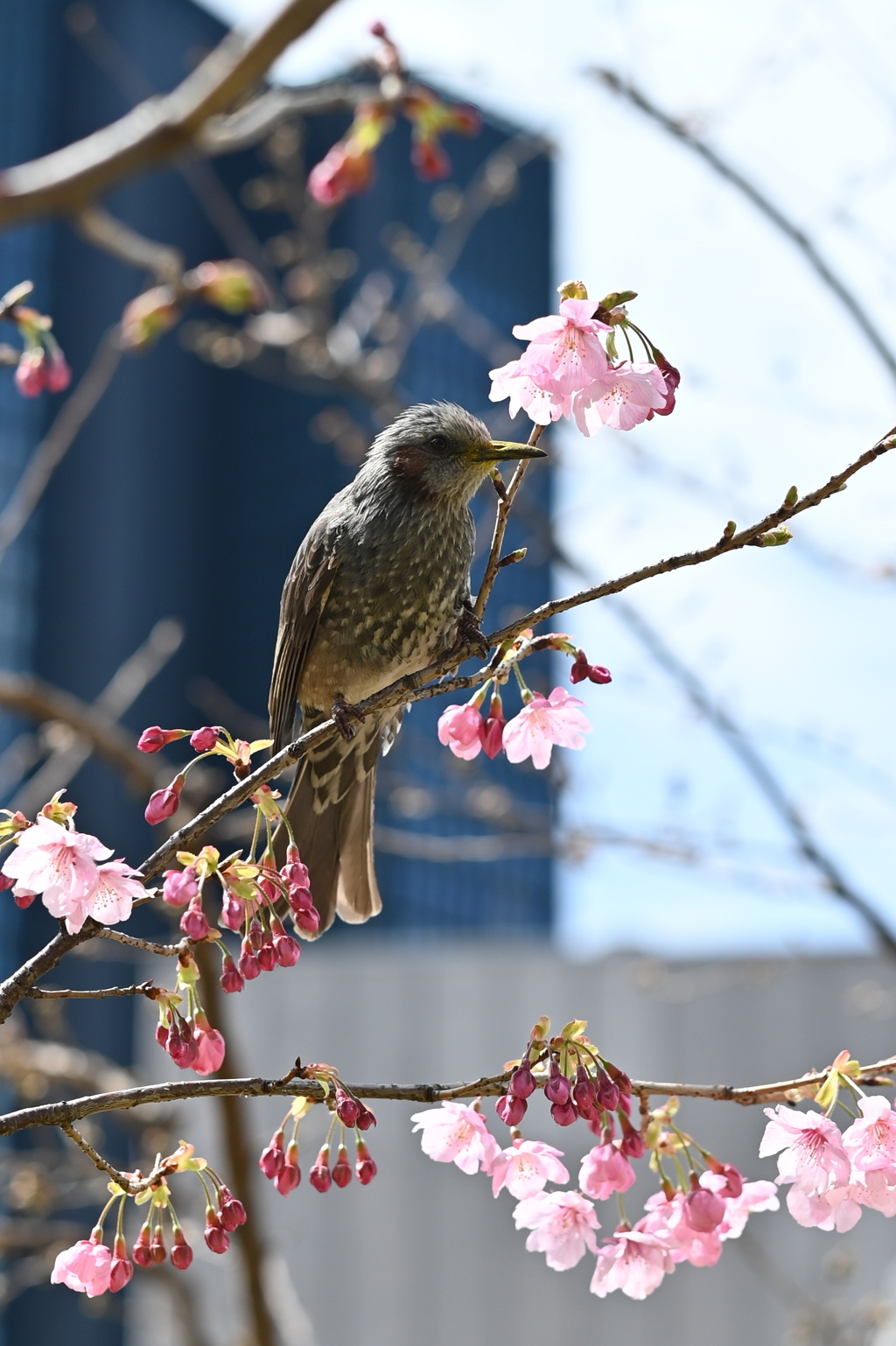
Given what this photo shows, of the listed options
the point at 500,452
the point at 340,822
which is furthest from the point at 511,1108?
the point at 340,822

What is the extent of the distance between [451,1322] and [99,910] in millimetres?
8362

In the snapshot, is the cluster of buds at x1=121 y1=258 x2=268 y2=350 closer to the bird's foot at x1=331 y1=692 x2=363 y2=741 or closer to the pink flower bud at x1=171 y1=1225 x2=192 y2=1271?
the bird's foot at x1=331 y1=692 x2=363 y2=741

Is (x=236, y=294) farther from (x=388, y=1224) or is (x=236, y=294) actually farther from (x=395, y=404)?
(x=388, y=1224)

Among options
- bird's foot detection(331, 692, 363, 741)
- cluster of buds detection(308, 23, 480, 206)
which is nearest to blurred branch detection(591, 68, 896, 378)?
cluster of buds detection(308, 23, 480, 206)

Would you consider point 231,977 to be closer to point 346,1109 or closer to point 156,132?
point 346,1109

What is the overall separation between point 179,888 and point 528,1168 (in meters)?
0.57

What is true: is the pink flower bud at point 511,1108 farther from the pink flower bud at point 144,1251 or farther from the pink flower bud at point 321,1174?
the pink flower bud at point 144,1251

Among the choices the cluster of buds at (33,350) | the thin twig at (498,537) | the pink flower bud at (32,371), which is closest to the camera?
the thin twig at (498,537)

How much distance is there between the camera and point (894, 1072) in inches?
63.7

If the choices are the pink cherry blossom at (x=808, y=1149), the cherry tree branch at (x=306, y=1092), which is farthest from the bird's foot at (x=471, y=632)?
the pink cherry blossom at (x=808, y=1149)

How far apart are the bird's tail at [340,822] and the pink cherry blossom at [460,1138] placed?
81 cm

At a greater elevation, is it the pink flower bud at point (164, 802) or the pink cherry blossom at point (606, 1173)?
the pink flower bud at point (164, 802)

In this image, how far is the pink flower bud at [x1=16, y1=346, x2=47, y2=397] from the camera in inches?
94.9

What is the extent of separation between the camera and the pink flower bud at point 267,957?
151cm
